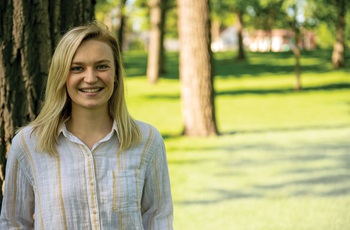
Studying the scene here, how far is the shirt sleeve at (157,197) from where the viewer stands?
3.00m

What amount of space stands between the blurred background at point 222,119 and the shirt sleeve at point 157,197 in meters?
1.28

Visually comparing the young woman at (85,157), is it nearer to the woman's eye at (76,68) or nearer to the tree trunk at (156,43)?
the woman's eye at (76,68)

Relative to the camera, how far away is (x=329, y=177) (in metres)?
10.5

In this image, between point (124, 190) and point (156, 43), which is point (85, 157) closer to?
point (124, 190)

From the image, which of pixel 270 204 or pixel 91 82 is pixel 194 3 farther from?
pixel 91 82

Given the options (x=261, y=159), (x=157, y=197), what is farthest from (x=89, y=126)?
(x=261, y=159)

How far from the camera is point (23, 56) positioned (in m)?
3.99

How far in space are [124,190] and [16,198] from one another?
466mm

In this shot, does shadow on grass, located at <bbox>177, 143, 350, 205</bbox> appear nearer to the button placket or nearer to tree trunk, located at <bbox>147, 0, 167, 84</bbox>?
the button placket

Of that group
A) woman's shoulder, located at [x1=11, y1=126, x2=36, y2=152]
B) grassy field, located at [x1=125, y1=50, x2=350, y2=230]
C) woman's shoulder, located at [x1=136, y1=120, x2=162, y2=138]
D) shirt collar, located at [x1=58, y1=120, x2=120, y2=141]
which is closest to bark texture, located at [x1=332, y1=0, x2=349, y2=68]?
grassy field, located at [x1=125, y1=50, x2=350, y2=230]

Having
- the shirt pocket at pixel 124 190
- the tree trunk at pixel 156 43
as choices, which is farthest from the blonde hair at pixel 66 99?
the tree trunk at pixel 156 43

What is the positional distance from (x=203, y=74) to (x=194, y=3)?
164 cm

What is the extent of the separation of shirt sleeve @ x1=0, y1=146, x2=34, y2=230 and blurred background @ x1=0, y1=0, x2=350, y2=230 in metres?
1.09

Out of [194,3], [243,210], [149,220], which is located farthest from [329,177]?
[149,220]
